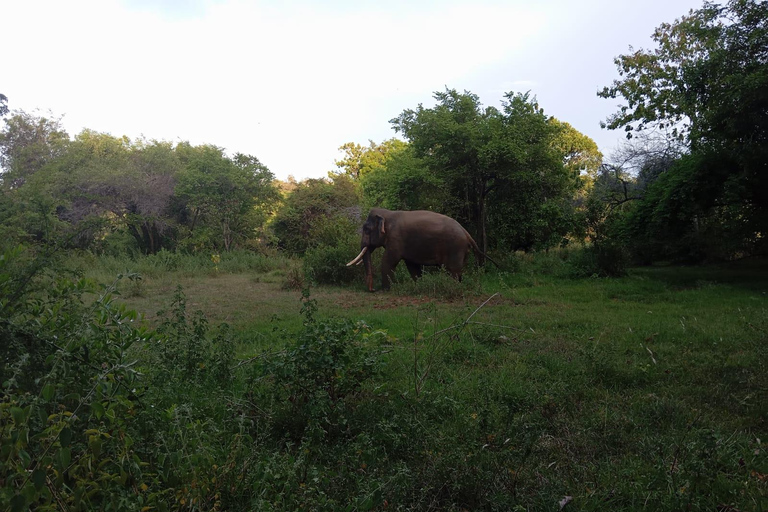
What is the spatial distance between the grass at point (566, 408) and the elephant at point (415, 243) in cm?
315

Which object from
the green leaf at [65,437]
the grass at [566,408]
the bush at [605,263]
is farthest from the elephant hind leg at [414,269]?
the green leaf at [65,437]

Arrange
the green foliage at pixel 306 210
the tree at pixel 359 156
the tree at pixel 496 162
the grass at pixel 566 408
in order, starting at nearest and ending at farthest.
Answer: the grass at pixel 566 408, the tree at pixel 496 162, the green foliage at pixel 306 210, the tree at pixel 359 156

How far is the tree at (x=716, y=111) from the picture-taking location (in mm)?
10117

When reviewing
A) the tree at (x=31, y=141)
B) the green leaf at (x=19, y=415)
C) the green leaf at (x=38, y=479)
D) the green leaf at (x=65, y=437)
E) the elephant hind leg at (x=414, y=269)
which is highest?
the tree at (x=31, y=141)

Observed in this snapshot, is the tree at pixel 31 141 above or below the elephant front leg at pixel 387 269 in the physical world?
above

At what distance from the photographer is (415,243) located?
462 inches

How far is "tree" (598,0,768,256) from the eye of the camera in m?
10.1

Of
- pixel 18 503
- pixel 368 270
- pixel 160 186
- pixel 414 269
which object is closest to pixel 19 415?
pixel 18 503

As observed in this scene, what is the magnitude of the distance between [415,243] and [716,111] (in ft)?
22.1

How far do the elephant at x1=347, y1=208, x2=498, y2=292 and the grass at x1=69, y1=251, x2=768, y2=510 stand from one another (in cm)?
315

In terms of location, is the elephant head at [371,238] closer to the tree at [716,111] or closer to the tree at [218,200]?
the tree at [716,111]

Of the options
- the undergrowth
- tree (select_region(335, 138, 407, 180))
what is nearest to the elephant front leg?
the undergrowth

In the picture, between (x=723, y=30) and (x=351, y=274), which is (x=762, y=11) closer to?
(x=723, y=30)

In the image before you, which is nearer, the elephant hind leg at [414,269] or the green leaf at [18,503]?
the green leaf at [18,503]
